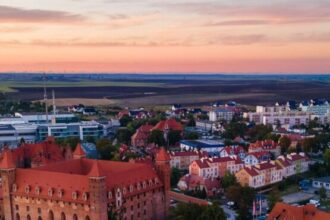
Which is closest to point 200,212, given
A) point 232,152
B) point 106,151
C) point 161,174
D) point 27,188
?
point 161,174

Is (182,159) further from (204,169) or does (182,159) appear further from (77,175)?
(77,175)

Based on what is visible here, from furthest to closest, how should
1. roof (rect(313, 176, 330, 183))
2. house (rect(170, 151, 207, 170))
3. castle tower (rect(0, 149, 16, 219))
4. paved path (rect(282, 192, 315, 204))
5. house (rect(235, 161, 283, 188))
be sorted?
house (rect(170, 151, 207, 170)) → house (rect(235, 161, 283, 188)) → roof (rect(313, 176, 330, 183)) → paved path (rect(282, 192, 315, 204)) → castle tower (rect(0, 149, 16, 219))

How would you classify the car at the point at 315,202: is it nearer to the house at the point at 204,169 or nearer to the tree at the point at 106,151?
the house at the point at 204,169

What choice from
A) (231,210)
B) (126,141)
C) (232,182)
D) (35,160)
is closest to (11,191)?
(35,160)

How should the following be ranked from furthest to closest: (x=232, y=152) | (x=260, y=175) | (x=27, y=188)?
(x=232, y=152) → (x=260, y=175) → (x=27, y=188)

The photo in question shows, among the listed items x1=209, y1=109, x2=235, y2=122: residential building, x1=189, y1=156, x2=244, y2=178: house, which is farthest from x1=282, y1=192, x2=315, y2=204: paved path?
x1=209, y1=109, x2=235, y2=122: residential building

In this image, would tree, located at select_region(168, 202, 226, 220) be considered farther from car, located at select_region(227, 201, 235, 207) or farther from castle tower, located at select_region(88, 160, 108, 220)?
car, located at select_region(227, 201, 235, 207)
